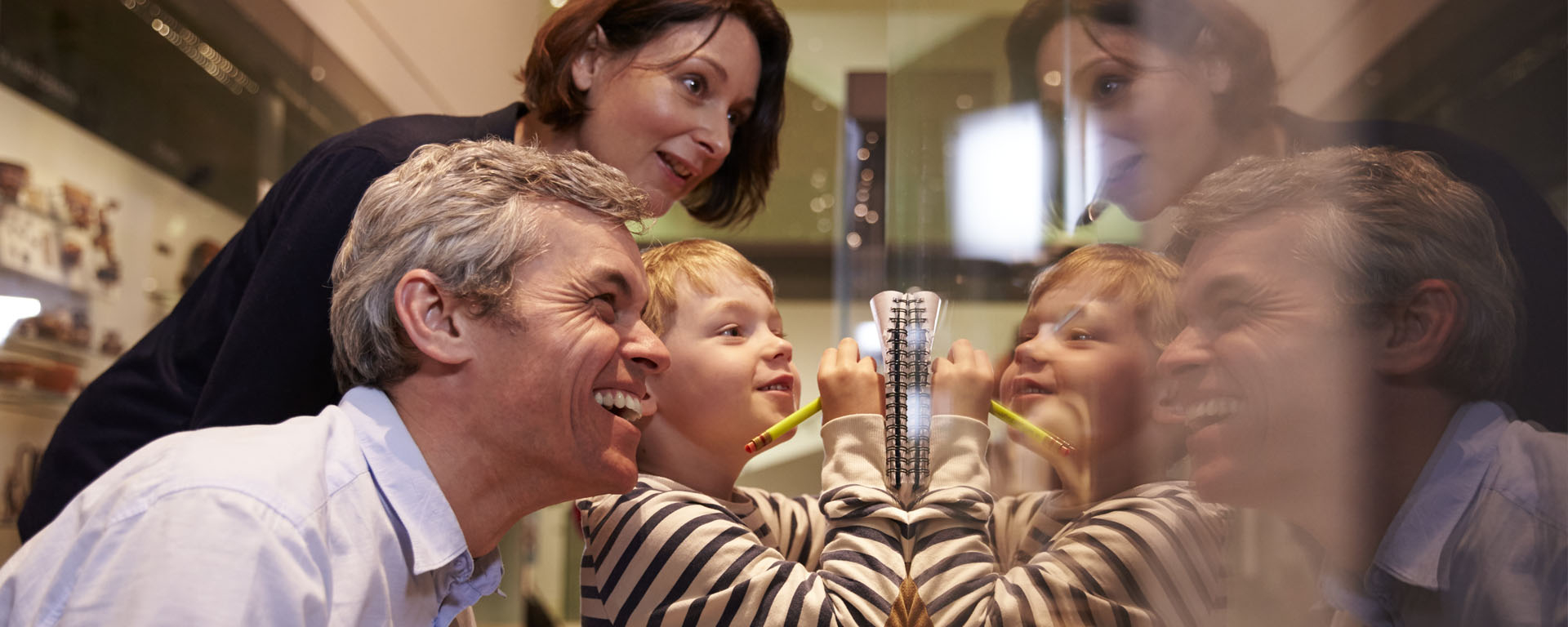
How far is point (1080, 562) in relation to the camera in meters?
0.60

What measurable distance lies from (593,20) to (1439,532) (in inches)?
42.0

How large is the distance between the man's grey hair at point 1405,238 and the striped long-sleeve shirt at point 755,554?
37 cm

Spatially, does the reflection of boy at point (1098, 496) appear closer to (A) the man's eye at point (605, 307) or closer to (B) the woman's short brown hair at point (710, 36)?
(A) the man's eye at point (605, 307)

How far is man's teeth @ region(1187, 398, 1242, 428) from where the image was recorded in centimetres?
50

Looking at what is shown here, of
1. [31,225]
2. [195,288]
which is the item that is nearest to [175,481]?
[195,288]

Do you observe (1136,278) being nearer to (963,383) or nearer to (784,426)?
(963,383)

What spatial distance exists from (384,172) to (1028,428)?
0.69m

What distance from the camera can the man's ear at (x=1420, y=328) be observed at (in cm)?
41

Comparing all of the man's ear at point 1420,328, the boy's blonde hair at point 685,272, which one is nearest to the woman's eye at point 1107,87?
the man's ear at point 1420,328

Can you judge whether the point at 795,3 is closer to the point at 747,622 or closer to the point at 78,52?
the point at 78,52

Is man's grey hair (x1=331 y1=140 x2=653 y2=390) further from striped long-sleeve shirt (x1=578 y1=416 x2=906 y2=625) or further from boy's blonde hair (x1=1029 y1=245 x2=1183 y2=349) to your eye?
boy's blonde hair (x1=1029 y1=245 x2=1183 y2=349)

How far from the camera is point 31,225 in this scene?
5.61ft

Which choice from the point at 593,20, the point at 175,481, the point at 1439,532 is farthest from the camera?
the point at 593,20

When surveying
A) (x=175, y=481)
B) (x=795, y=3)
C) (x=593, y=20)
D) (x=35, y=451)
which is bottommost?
(x=35, y=451)
